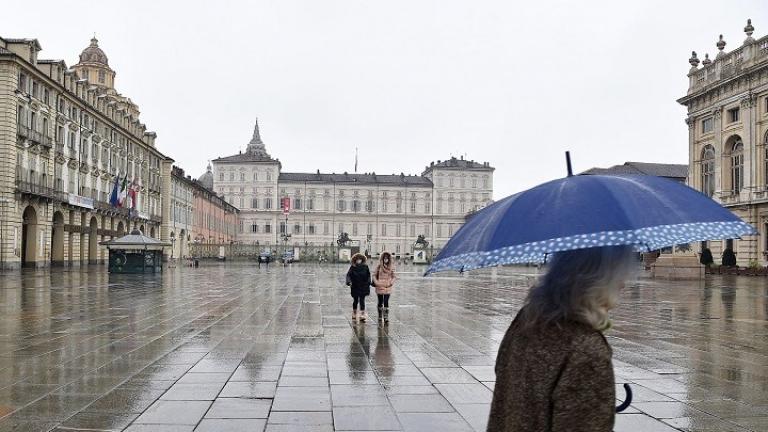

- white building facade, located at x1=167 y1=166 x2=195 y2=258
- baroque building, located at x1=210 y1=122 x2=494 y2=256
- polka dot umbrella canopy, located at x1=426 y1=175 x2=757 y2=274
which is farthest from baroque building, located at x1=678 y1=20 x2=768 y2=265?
baroque building, located at x1=210 y1=122 x2=494 y2=256

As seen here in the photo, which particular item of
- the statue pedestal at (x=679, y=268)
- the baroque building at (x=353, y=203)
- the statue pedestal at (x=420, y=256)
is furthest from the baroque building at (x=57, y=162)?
the baroque building at (x=353, y=203)

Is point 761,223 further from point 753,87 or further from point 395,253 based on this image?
point 395,253

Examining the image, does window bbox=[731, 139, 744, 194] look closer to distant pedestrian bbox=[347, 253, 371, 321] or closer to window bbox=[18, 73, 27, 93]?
distant pedestrian bbox=[347, 253, 371, 321]

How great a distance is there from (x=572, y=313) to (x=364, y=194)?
125 metres

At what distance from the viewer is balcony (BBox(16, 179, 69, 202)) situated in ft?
138

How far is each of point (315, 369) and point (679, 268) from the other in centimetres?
3275

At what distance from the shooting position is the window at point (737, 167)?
46.9 m

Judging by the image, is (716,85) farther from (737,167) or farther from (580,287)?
(580,287)

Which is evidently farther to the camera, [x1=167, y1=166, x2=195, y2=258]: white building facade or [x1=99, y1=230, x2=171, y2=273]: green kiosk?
[x1=167, y1=166, x2=195, y2=258]: white building facade

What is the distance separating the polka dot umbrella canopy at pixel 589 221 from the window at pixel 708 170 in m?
52.0

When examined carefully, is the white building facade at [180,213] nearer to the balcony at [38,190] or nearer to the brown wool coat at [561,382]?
the balcony at [38,190]

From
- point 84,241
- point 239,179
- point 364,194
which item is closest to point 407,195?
point 364,194

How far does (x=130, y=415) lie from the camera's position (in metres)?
6.14

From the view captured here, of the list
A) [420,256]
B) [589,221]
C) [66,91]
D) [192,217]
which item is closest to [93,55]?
[192,217]
